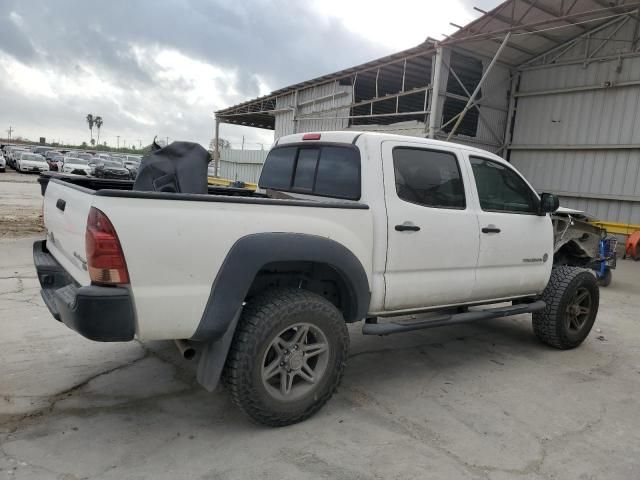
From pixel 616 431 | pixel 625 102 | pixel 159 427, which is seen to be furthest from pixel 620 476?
pixel 625 102

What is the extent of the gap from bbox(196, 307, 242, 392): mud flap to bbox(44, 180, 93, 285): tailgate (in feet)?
2.54

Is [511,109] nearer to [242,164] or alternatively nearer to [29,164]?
[242,164]

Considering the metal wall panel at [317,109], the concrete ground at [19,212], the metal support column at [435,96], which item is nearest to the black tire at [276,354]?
the concrete ground at [19,212]

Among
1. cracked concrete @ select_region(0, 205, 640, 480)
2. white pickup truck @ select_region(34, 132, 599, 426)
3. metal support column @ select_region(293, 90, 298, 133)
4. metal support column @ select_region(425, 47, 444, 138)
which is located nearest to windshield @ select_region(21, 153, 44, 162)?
metal support column @ select_region(293, 90, 298, 133)

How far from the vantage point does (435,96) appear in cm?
1388

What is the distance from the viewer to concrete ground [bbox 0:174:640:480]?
2777 millimetres

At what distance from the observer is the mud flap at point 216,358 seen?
284 centimetres

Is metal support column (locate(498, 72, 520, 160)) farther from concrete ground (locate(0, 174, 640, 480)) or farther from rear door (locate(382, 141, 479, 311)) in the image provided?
rear door (locate(382, 141, 479, 311))

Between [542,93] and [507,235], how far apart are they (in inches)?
521

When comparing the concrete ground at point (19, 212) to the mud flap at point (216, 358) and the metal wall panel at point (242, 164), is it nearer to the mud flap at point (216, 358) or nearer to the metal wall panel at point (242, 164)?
the mud flap at point (216, 358)

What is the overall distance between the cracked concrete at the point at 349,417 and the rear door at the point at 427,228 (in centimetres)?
78

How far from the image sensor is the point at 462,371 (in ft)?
14.4

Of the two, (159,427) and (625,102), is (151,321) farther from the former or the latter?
(625,102)

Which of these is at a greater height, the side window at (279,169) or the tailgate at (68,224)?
the side window at (279,169)
